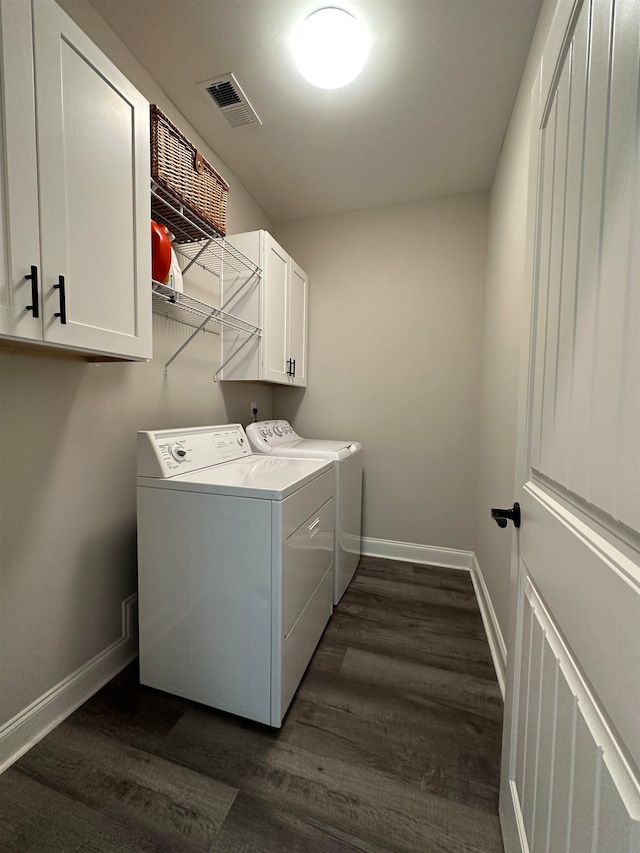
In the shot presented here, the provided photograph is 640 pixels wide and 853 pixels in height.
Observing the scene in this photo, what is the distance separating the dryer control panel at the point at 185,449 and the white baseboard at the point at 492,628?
1.56m

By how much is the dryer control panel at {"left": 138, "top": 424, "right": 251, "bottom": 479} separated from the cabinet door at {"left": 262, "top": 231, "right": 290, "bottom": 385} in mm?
521

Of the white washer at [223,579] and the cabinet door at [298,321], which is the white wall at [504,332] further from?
the cabinet door at [298,321]

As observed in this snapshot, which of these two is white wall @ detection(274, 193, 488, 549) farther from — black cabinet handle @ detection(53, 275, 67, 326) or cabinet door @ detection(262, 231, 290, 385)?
black cabinet handle @ detection(53, 275, 67, 326)

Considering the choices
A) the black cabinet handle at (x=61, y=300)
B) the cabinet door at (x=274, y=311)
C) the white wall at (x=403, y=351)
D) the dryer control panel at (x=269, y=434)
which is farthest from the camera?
the white wall at (x=403, y=351)

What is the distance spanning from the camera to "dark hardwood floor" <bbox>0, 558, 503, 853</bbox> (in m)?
0.96

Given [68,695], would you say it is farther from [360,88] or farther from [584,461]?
[360,88]

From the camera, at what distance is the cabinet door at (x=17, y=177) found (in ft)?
2.66

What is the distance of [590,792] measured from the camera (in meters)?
0.47

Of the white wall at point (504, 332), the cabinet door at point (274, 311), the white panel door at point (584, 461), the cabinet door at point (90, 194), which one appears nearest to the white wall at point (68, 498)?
the cabinet door at point (90, 194)

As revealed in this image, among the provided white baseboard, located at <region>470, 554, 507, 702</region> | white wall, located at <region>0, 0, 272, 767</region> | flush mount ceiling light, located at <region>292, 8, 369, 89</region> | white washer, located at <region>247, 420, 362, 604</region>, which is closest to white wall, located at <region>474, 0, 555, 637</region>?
white baseboard, located at <region>470, 554, 507, 702</region>

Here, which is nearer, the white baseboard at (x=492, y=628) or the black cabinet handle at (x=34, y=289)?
the black cabinet handle at (x=34, y=289)

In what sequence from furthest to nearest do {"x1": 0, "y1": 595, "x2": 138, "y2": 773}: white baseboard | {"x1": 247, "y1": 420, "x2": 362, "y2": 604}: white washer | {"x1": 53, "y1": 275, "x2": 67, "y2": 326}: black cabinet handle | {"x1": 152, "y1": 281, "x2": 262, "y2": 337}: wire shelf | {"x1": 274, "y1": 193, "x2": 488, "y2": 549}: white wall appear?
{"x1": 274, "y1": 193, "x2": 488, "y2": 549}: white wall → {"x1": 247, "y1": 420, "x2": 362, "y2": 604}: white washer → {"x1": 152, "y1": 281, "x2": 262, "y2": 337}: wire shelf → {"x1": 0, "y1": 595, "x2": 138, "y2": 773}: white baseboard → {"x1": 53, "y1": 275, "x2": 67, "y2": 326}: black cabinet handle

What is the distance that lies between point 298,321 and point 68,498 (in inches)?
74.2

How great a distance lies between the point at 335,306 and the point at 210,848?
9.24ft
